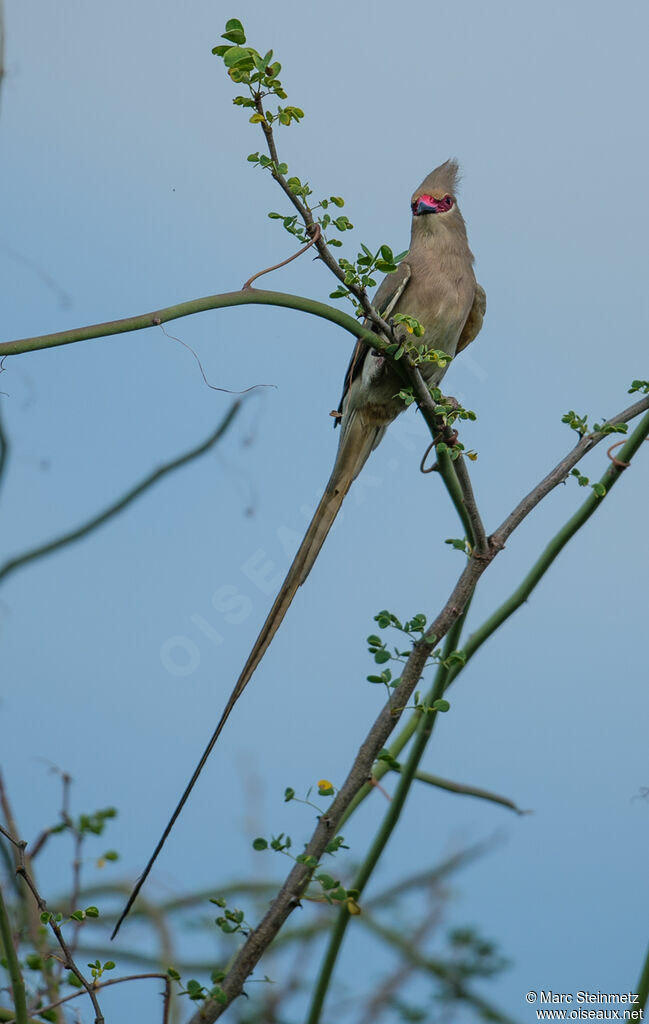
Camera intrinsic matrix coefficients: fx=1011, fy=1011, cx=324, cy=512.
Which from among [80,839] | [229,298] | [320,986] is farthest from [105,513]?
[320,986]

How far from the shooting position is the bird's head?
2826 millimetres

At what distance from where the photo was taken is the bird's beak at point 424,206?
2803 millimetres

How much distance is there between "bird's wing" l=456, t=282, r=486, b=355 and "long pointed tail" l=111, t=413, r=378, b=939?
464 mm

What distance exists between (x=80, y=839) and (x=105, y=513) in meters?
0.65

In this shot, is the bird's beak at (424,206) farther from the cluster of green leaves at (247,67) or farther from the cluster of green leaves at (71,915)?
the cluster of green leaves at (71,915)

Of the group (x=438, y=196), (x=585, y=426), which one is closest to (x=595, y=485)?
(x=585, y=426)

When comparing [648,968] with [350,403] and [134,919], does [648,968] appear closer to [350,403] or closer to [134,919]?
[134,919]

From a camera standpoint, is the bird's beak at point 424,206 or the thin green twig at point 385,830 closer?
the thin green twig at point 385,830

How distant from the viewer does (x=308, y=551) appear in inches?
84.3

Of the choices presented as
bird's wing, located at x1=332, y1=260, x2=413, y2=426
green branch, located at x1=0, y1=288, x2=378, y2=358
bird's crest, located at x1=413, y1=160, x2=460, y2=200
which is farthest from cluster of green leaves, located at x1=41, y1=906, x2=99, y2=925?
bird's crest, located at x1=413, y1=160, x2=460, y2=200

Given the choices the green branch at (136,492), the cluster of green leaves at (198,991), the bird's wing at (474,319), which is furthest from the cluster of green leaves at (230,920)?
the bird's wing at (474,319)

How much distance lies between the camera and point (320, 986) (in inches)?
61.9

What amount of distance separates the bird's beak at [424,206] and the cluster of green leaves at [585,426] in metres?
1.26

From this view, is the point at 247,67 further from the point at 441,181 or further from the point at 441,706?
the point at 441,181
